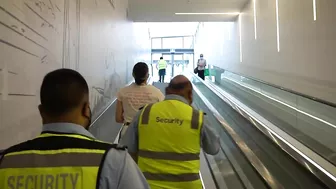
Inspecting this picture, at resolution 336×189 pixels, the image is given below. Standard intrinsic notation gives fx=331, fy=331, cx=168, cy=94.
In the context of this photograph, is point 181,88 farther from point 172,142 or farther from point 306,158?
point 306,158

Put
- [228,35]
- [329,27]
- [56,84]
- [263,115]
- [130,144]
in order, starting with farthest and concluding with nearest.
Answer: [228,35] < [263,115] < [329,27] < [130,144] < [56,84]

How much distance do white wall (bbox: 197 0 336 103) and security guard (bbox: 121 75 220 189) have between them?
4410mm

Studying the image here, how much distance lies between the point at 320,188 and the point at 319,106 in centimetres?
233

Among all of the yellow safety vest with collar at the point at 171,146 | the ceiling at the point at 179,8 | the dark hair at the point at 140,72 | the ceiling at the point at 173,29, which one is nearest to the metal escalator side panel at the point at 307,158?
the yellow safety vest with collar at the point at 171,146

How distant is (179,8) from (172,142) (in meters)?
10.7

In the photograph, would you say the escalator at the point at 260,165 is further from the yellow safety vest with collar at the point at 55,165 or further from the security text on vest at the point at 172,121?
the yellow safety vest with collar at the point at 55,165

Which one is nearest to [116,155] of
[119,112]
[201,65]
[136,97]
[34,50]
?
[34,50]

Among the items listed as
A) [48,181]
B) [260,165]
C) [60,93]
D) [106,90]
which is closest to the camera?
[48,181]

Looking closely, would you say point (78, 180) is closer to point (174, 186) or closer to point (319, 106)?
point (174, 186)

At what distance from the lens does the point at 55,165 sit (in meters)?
1.02

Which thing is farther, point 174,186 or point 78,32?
point 78,32

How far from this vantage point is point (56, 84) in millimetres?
1112

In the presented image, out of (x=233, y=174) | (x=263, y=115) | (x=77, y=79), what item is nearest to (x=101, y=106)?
(x=233, y=174)

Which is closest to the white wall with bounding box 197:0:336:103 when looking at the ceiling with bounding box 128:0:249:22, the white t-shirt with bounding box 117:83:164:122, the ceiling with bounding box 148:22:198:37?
the ceiling with bounding box 128:0:249:22
